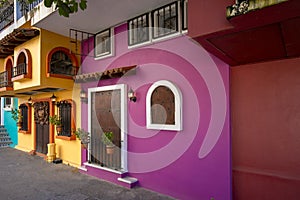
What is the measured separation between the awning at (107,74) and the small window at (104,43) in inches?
30.6

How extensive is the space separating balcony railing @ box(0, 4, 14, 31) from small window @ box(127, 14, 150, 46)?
6.66 metres

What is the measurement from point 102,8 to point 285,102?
15.4 ft

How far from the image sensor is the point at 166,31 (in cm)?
559

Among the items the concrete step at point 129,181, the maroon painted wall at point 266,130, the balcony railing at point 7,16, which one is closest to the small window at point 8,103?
the balcony railing at point 7,16

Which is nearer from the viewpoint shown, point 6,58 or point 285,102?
point 285,102

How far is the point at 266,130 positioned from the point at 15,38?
826cm

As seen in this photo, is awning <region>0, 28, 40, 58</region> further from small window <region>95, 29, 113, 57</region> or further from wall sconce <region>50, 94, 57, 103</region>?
wall sconce <region>50, 94, 57, 103</region>

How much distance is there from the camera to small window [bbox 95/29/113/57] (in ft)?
23.1

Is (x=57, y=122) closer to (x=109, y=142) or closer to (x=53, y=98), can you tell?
(x=53, y=98)

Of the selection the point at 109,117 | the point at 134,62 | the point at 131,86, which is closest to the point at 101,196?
the point at 109,117

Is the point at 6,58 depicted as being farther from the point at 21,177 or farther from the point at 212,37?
the point at 212,37

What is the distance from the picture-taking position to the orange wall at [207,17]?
2654mm

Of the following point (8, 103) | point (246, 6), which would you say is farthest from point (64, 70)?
point (8, 103)

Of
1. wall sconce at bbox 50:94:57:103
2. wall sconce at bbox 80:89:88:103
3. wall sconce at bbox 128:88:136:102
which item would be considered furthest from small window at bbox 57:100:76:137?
wall sconce at bbox 128:88:136:102
